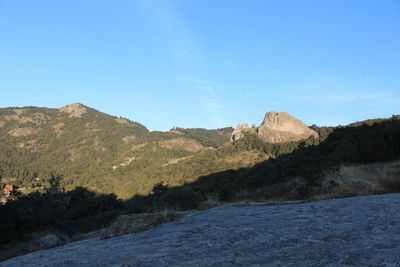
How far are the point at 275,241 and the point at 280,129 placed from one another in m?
174

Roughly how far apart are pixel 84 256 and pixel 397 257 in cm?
611

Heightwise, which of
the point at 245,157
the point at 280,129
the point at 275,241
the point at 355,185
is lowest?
the point at 275,241

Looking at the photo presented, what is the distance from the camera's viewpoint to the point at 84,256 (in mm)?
6465

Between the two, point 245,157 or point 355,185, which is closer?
point 355,185

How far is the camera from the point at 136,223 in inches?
368

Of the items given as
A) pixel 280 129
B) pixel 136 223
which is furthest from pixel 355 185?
pixel 280 129

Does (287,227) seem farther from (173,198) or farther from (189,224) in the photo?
(173,198)

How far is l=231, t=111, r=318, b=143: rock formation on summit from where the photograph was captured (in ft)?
535

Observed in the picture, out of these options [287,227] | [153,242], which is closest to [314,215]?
[287,227]

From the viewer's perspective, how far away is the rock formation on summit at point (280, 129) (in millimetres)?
163113

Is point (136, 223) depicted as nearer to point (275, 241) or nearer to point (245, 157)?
point (275, 241)

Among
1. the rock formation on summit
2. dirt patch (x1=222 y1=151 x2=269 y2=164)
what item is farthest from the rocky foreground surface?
the rock formation on summit

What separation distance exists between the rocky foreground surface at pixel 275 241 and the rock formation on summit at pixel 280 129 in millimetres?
157704

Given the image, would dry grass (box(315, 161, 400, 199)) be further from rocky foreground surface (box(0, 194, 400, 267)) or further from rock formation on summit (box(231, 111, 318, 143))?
rock formation on summit (box(231, 111, 318, 143))
